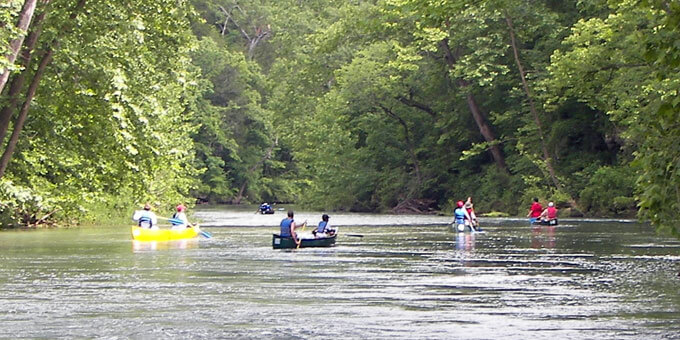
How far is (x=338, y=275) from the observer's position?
26250mm

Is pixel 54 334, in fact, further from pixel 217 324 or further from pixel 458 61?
pixel 458 61

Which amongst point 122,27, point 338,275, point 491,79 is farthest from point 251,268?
point 491,79

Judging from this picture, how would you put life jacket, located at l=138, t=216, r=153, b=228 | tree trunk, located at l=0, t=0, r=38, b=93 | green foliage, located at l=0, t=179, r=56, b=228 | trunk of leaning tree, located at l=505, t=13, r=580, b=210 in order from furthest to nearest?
trunk of leaning tree, located at l=505, t=13, r=580, b=210 < life jacket, located at l=138, t=216, r=153, b=228 < green foliage, located at l=0, t=179, r=56, b=228 < tree trunk, located at l=0, t=0, r=38, b=93

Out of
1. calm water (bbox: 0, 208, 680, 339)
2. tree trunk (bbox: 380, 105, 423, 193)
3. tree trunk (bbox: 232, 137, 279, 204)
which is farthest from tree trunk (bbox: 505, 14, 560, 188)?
tree trunk (bbox: 232, 137, 279, 204)

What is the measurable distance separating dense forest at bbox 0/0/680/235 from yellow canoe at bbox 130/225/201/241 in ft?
4.30

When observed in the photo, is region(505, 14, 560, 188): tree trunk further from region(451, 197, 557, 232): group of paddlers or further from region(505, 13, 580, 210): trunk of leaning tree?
region(451, 197, 557, 232): group of paddlers

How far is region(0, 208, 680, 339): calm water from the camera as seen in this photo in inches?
683

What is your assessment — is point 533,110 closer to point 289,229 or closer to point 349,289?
point 289,229

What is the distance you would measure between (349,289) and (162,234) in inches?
770

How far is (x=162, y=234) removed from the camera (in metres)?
41.4

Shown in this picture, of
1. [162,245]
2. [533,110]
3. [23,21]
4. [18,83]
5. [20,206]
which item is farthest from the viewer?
[533,110]

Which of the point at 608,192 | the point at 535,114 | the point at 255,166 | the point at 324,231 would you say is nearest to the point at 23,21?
the point at 324,231

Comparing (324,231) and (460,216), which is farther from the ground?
(460,216)

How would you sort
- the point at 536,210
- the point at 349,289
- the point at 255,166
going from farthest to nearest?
the point at 255,166, the point at 536,210, the point at 349,289
